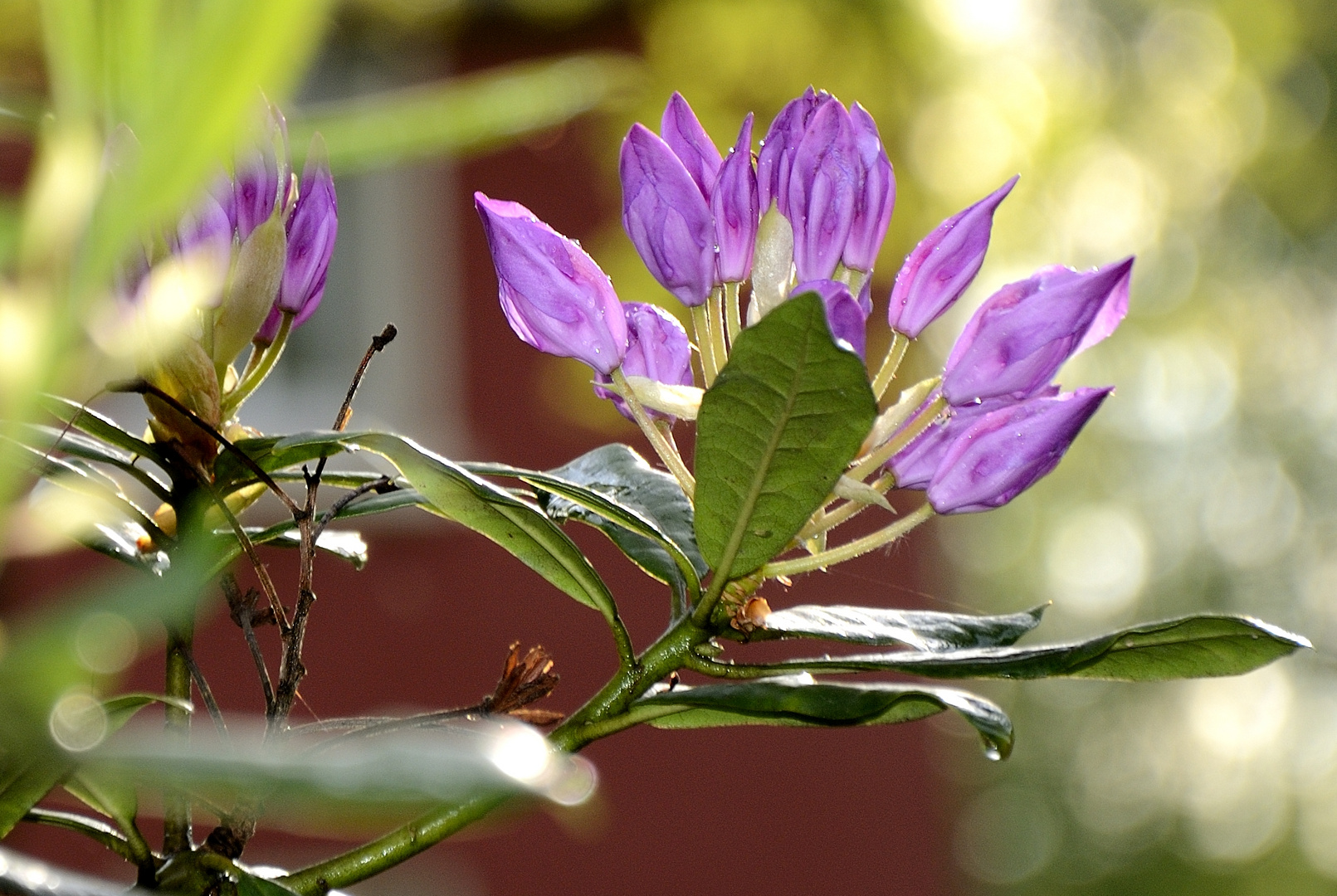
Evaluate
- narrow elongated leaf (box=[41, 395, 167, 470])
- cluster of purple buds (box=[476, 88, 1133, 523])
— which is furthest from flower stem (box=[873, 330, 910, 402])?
narrow elongated leaf (box=[41, 395, 167, 470])

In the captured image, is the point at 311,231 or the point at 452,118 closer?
the point at 452,118

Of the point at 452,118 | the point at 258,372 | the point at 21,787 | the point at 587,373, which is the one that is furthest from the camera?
the point at 587,373

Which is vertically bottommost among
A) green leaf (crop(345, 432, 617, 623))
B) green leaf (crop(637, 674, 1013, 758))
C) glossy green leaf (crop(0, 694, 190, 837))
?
glossy green leaf (crop(0, 694, 190, 837))

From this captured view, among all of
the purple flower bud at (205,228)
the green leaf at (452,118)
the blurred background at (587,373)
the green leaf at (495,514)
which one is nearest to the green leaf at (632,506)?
the green leaf at (495,514)

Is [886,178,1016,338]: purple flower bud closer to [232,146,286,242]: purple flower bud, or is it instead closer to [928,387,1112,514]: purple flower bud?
[928,387,1112,514]: purple flower bud

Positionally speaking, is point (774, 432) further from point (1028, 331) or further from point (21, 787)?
point (21, 787)

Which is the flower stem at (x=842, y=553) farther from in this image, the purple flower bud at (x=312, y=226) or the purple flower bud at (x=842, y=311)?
the purple flower bud at (x=312, y=226)

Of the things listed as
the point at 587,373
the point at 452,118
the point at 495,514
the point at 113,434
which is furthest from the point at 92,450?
the point at 587,373
